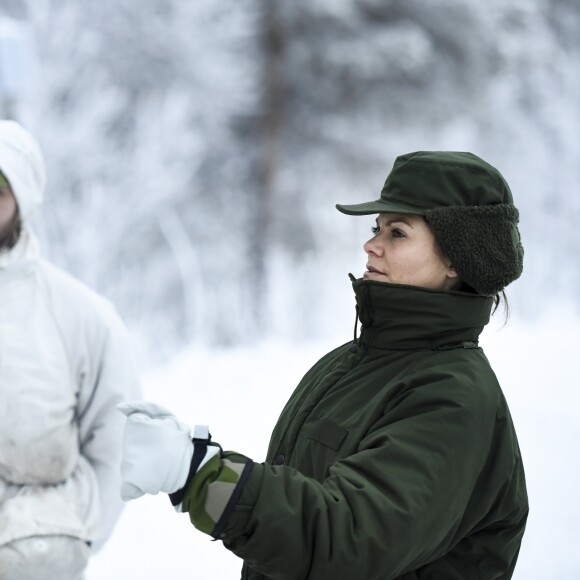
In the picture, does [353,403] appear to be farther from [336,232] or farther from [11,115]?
[336,232]

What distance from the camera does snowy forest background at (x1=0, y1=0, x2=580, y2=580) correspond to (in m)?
2.48

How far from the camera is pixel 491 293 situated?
41.4 inches

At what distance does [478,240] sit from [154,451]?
1.46ft

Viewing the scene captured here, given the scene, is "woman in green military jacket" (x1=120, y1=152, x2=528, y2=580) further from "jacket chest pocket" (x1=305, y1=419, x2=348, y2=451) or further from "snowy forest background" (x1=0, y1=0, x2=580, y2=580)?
"snowy forest background" (x1=0, y1=0, x2=580, y2=580)

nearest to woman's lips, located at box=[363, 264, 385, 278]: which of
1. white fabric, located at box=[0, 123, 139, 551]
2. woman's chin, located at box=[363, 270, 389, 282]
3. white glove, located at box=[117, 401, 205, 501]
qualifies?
woman's chin, located at box=[363, 270, 389, 282]

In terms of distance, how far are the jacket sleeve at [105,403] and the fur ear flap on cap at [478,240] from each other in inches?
46.2

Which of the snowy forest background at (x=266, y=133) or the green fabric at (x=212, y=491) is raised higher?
the snowy forest background at (x=266, y=133)

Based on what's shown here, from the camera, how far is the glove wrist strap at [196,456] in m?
0.84

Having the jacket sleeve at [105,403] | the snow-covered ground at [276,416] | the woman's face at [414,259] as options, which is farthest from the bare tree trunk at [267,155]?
the woman's face at [414,259]

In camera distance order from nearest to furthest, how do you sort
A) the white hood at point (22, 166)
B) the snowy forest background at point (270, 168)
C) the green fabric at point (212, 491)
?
1. the green fabric at point (212, 491)
2. the white hood at point (22, 166)
3. the snowy forest background at point (270, 168)

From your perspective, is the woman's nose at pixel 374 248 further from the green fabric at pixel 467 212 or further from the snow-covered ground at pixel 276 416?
the snow-covered ground at pixel 276 416

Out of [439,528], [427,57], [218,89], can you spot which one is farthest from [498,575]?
[427,57]

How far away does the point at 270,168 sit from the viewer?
2.80 meters

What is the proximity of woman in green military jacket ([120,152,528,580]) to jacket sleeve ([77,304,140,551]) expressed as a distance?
3.05 feet
